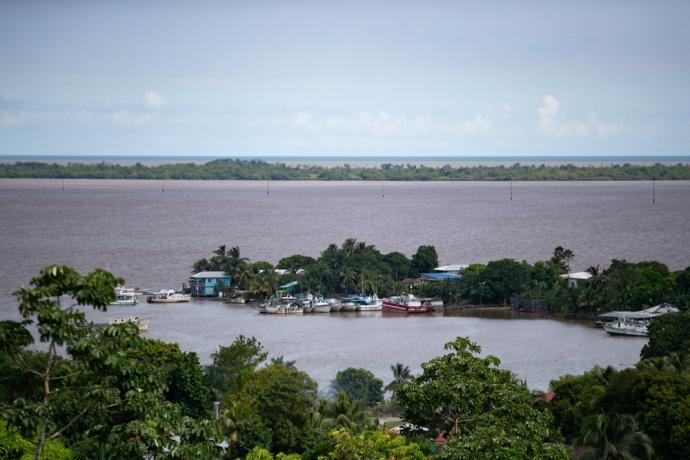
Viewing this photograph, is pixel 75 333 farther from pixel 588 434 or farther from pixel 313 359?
pixel 313 359

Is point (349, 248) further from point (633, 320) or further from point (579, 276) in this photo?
point (633, 320)

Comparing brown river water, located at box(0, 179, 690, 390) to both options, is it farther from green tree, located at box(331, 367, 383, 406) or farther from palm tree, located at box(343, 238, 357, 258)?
palm tree, located at box(343, 238, 357, 258)

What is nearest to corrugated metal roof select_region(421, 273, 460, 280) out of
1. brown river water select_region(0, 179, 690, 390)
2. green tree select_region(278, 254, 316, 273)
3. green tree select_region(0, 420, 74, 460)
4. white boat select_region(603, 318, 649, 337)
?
brown river water select_region(0, 179, 690, 390)

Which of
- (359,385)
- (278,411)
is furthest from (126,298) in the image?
(278,411)

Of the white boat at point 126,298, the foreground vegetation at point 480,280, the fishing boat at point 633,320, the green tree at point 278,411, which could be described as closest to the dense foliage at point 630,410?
the green tree at point 278,411

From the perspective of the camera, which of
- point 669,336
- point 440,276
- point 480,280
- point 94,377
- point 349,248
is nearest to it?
point 94,377

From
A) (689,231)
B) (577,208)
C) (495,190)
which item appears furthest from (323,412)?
(495,190)
